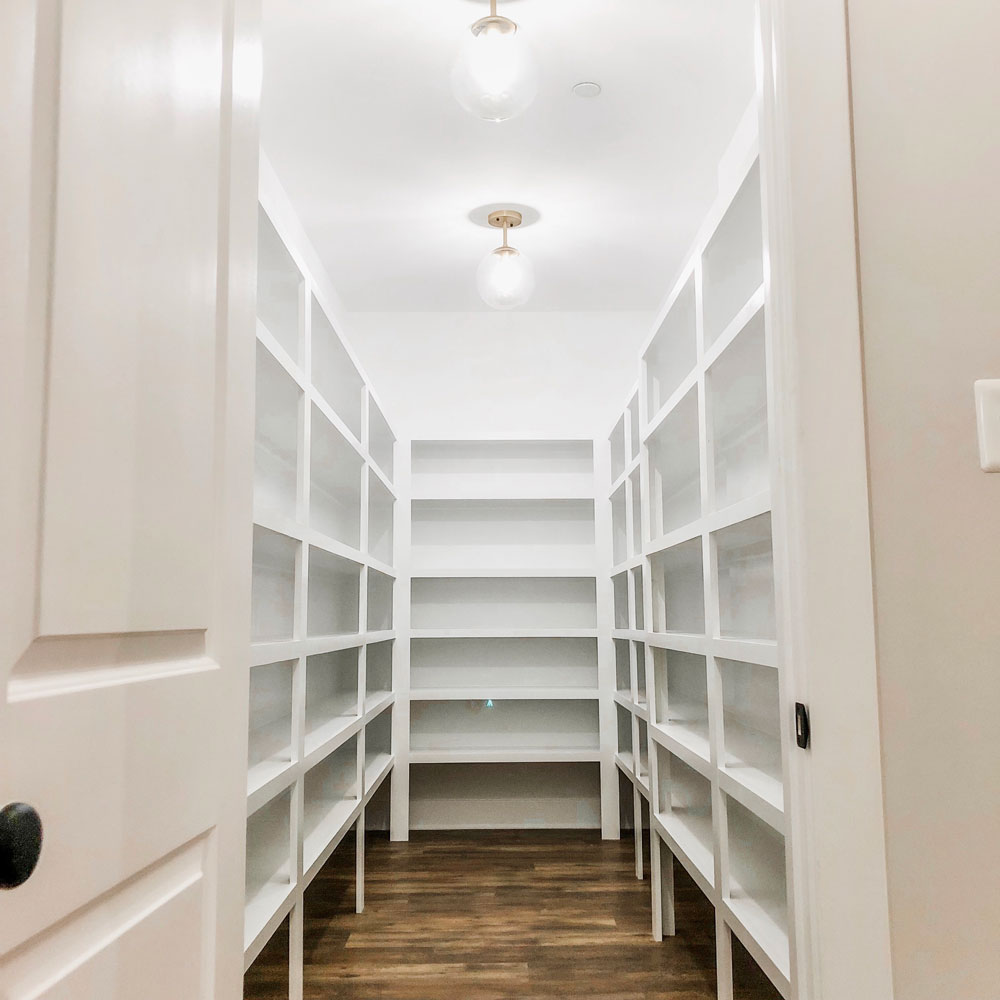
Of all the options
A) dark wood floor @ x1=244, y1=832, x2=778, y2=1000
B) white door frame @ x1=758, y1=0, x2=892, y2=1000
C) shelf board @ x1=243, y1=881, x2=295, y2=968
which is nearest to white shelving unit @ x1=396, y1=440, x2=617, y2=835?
dark wood floor @ x1=244, y1=832, x2=778, y2=1000

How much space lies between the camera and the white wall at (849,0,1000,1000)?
3.30 ft

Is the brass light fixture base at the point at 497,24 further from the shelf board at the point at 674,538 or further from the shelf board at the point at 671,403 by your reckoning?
the shelf board at the point at 674,538

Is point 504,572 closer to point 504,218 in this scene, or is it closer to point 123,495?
point 504,218

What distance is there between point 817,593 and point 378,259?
334cm

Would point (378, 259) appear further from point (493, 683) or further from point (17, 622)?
point (17, 622)

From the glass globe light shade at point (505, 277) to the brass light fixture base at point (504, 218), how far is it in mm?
168

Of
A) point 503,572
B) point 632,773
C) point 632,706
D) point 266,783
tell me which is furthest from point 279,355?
point 503,572

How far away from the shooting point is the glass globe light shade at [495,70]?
7.30ft

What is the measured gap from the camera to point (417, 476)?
4.61 m

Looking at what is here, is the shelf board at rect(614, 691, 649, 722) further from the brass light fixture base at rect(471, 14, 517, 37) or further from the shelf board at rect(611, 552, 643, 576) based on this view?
the brass light fixture base at rect(471, 14, 517, 37)

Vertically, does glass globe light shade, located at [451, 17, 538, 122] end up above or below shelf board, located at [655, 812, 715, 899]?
above

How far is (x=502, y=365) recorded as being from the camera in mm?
4734

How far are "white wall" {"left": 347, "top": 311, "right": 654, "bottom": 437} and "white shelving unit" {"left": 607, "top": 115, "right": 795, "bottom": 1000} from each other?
162 centimetres

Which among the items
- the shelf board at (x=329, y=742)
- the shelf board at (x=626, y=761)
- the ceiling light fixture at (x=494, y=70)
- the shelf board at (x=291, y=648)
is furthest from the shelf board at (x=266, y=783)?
the shelf board at (x=626, y=761)
